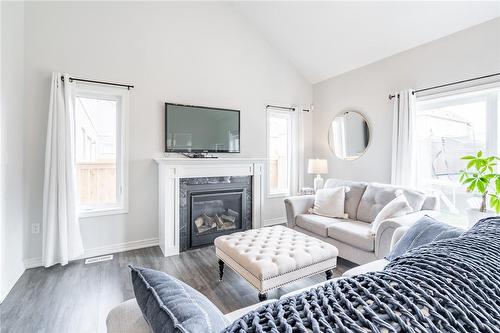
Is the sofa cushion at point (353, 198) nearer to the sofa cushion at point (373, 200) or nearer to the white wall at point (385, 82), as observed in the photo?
the sofa cushion at point (373, 200)

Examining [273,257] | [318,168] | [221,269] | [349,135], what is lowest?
[221,269]

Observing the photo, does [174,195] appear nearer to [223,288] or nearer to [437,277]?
[223,288]

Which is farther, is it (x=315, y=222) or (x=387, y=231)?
(x=315, y=222)

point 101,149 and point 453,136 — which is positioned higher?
point 453,136

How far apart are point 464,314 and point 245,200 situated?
3.58 meters

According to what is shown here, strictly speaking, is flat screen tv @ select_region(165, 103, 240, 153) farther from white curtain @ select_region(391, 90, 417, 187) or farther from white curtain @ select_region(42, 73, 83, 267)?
white curtain @ select_region(391, 90, 417, 187)

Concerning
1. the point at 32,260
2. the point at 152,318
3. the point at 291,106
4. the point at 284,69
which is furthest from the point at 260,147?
the point at 152,318

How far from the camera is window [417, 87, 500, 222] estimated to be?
2873 mm

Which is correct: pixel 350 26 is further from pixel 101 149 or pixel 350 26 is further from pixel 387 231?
pixel 101 149

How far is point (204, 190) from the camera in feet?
11.8

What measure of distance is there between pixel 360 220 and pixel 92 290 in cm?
306

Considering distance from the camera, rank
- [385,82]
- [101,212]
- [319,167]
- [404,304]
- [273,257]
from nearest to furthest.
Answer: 1. [404,304]
2. [273,257]
3. [101,212]
4. [385,82]
5. [319,167]

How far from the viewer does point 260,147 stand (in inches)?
178

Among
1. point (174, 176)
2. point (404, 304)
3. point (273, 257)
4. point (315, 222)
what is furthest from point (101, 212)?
point (404, 304)
